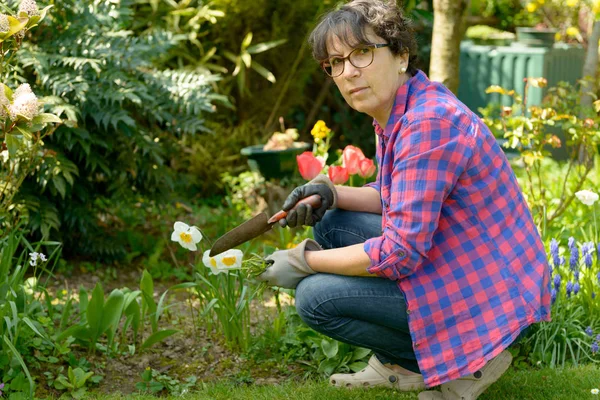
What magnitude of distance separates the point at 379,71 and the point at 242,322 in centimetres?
120

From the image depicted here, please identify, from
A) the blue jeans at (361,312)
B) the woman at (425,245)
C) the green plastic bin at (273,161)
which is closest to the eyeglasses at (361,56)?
the woman at (425,245)

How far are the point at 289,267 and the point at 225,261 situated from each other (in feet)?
1.09

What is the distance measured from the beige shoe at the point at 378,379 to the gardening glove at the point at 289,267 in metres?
0.41

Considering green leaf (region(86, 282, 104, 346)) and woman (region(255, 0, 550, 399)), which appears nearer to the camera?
woman (region(255, 0, 550, 399))

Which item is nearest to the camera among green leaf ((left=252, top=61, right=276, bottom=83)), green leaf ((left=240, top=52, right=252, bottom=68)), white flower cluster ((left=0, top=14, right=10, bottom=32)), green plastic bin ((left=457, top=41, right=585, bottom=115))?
white flower cluster ((left=0, top=14, right=10, bottom=32))

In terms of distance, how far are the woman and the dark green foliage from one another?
1602 millimetres

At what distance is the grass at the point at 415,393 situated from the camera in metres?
2.61

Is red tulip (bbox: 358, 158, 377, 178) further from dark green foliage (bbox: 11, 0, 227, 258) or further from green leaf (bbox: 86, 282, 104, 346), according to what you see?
green leaf (bbox: 86, 282, 104, 346)

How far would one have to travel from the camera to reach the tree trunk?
4.10 metres

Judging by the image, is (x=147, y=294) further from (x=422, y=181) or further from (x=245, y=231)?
(x=422, y=181)

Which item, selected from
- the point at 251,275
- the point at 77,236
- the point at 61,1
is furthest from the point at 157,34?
the point at 251,275

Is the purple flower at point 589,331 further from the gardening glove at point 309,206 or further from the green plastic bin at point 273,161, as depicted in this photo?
the green plastic bin at point 273,161

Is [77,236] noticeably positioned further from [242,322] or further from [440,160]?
[440,160]

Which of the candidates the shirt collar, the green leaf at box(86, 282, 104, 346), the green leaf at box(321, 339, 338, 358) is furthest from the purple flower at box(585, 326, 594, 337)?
the green leaf at box(86, 282, 104, 346)
